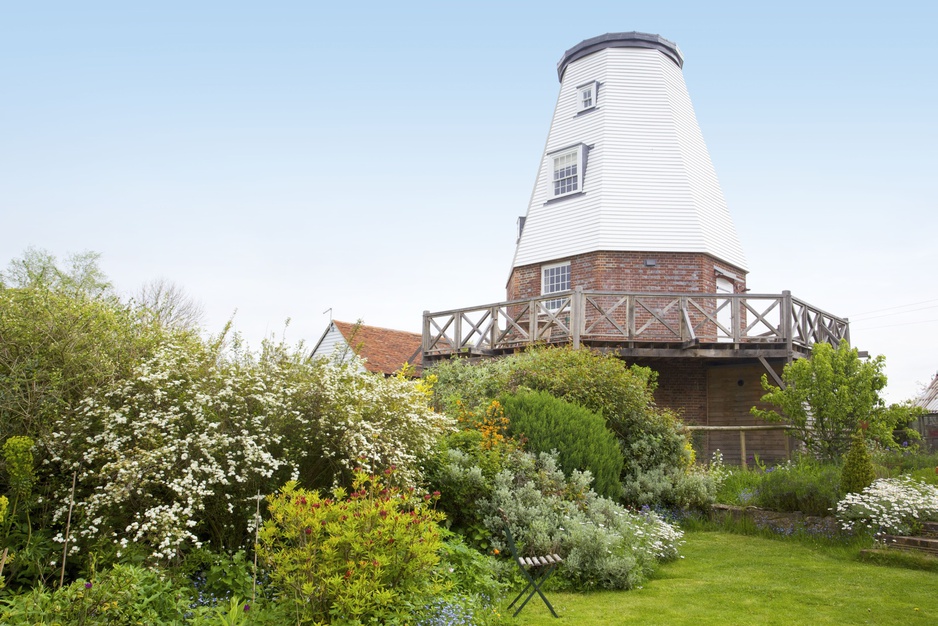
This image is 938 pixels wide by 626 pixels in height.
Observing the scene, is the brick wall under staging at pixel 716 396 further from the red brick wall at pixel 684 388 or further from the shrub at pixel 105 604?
the shrub at pixel 105 604

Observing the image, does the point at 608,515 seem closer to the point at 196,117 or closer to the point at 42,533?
the point at 42,533

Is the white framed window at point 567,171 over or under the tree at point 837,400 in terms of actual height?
over

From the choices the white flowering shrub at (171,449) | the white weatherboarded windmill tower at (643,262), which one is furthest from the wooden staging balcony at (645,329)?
the white flowering shrub at (171,449)

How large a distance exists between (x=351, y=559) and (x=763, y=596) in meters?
4.53

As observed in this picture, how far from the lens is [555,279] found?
20594mm

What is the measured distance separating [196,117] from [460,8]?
18.4 feet

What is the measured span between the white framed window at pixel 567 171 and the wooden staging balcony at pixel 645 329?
159 inches

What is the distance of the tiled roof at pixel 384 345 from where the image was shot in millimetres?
26281

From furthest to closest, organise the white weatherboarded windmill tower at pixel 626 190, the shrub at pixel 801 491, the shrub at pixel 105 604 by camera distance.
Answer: the white weatherboarded windmill tower at pixel 626 190, the shrub at pixel 801 491, the shrub at pixel 105 604

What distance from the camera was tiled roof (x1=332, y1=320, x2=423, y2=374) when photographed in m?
26.3

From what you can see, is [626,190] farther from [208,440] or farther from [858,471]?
[208,440]

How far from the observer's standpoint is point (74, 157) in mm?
11523

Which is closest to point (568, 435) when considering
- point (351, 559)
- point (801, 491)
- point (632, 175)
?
point (801, 491)

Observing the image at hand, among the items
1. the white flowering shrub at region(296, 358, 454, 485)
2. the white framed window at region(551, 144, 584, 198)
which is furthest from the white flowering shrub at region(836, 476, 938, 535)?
the white framed window at region(551, 144, 584, 198)
